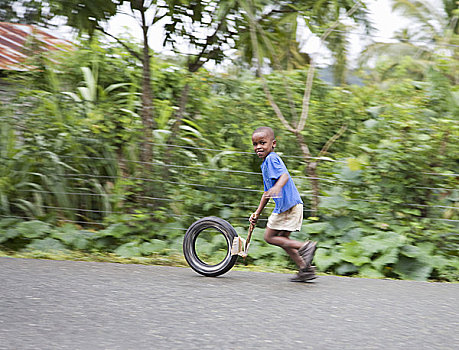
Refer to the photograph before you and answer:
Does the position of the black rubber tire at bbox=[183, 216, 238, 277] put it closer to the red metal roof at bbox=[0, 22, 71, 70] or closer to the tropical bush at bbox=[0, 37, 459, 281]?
the tropical bush at bbox=[0, 37, 459, 281]

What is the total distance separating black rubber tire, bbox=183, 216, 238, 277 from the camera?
5000 mm

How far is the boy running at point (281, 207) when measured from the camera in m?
4.88

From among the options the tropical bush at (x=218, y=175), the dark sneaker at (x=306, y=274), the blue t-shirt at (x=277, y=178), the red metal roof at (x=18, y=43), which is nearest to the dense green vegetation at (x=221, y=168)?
the tropical bush at (x=218, y=175)

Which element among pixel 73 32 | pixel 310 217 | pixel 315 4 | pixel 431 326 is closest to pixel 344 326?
pixel 431 326

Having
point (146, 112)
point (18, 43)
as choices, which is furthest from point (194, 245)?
point (18, 43)

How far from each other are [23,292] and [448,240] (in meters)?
4.45

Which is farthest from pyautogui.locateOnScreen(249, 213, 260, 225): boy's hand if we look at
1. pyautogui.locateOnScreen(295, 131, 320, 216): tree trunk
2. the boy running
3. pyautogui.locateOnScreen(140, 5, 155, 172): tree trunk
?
pyautogui.locateOnScreen(140, 5, 155, 172): tree trunk

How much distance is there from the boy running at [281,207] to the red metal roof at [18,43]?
14.1ft

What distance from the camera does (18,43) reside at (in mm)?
10945

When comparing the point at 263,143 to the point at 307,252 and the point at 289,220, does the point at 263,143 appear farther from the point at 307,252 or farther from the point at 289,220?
the point at 307,252

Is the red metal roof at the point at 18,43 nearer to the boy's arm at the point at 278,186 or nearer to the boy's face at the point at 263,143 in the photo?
the boy's face at the point at 263,143

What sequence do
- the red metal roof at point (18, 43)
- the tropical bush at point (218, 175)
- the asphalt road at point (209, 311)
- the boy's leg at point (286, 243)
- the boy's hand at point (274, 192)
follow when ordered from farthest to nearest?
the red metal roof at point (18, 43)
the tropical bush at point (218, 175)
the boy's leg at point (286, 243)
the boy's hand at point (274, 192)
the asphalt road at point (209, 311)

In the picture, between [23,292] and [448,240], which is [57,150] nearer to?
[23,292]

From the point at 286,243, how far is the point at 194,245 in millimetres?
884
